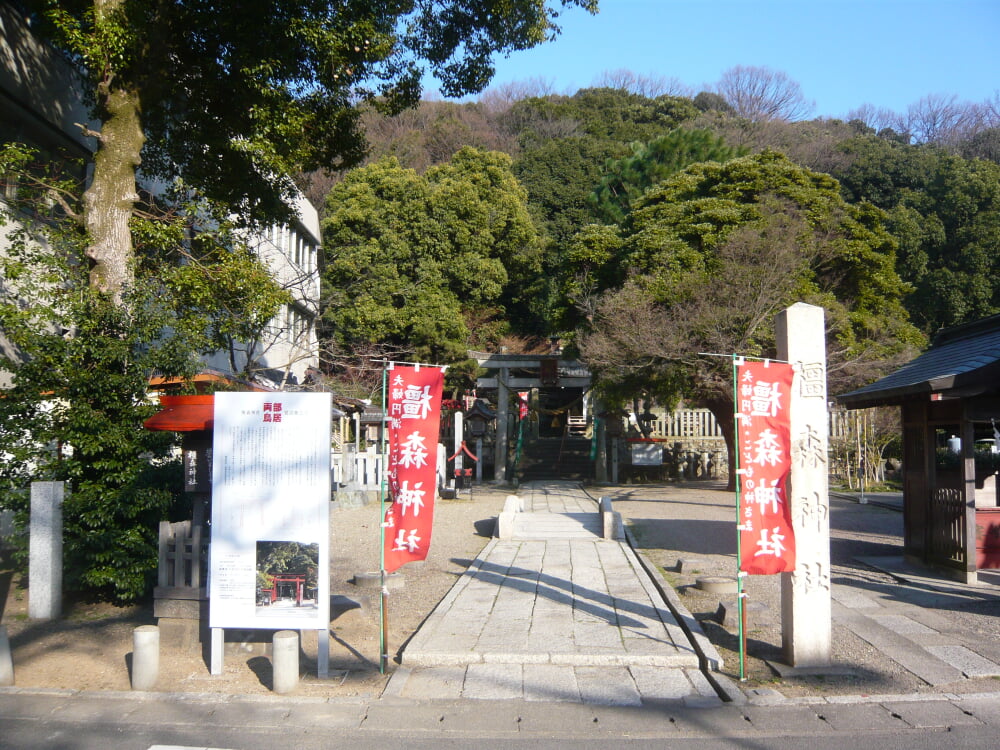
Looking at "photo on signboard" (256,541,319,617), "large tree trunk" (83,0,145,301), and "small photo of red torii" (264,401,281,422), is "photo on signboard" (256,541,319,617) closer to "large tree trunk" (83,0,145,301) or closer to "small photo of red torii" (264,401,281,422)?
"small photo of red torii" (264,401,281,422)

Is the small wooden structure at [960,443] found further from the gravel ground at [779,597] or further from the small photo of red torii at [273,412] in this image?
the small photo of red torii at [273,412]

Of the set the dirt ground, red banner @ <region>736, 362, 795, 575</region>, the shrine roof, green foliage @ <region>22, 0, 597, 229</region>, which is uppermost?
green foliage @ <region>22, 0, 597, 229</region>

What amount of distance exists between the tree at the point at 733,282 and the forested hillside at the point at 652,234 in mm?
56

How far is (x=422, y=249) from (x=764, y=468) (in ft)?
75.6

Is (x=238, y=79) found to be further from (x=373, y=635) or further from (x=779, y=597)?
(x=779, y=597)

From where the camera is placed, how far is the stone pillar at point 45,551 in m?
7.53

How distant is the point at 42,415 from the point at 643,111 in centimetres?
4000

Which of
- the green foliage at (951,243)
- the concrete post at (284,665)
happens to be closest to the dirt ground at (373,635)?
the concrete post at (284,665)

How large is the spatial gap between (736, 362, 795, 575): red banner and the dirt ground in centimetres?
98

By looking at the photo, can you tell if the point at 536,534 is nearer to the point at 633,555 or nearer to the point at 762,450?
the point at 633,555

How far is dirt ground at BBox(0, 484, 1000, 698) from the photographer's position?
5.88 m

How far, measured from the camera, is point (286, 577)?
6047mm

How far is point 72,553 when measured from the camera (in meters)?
7.66

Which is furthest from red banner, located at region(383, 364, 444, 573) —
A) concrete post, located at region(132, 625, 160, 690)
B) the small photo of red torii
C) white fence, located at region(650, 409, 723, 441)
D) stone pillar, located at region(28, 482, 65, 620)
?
white fence, located at region(650, 409, 723, 441)
